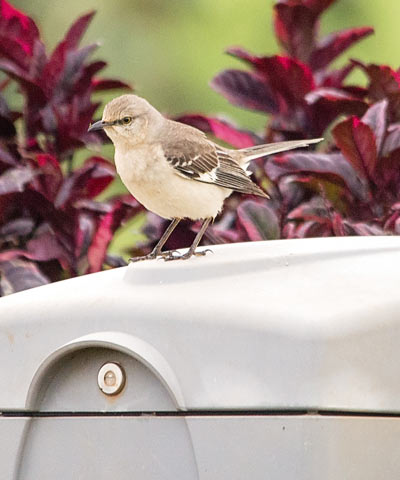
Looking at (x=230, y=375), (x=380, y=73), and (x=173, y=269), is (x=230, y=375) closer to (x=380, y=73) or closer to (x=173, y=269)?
(x=173, y=269)

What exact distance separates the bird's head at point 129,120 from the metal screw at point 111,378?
1806mm

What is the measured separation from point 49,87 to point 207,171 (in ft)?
2.47

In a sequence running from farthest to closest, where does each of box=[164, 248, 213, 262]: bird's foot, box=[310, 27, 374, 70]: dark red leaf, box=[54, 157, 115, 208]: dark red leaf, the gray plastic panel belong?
box=[310, 27, 374, 70]: dark red leaf < box=[54, 157, 115, 208]: dark red leaf < box=[164, 248, 213, 262]: bird's foot < the gray plastic panel

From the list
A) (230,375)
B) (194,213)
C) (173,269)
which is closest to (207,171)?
(194,213)

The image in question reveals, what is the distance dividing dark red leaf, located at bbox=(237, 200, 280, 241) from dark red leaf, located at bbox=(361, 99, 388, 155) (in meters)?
0.40

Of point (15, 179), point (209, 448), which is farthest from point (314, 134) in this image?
point (209, 448)

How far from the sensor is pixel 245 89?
407 centimetres

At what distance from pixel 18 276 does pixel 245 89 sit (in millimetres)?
1144

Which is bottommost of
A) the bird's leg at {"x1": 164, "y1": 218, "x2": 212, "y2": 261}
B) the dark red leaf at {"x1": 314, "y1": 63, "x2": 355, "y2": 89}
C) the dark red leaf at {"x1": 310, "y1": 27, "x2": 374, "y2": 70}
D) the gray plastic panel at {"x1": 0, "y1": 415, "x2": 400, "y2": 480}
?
the gray plastic panel at {"x1": 0, "y1": 415, "x2": 400, "y2": 480}

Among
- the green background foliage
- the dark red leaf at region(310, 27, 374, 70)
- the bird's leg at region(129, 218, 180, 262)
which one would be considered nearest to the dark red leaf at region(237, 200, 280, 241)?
the bird's leg at region(129, 218, 180, 262)

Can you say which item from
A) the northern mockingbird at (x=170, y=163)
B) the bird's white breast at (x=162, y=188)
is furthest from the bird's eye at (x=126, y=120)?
the bird's white breast at (x=162, y=188)

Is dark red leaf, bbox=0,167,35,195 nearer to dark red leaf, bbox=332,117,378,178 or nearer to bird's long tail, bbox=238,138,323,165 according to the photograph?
bird's long tail, bbox=238,138,323,165

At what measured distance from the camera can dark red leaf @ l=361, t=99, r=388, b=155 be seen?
342cm

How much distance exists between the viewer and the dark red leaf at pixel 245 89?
4.05 metres
